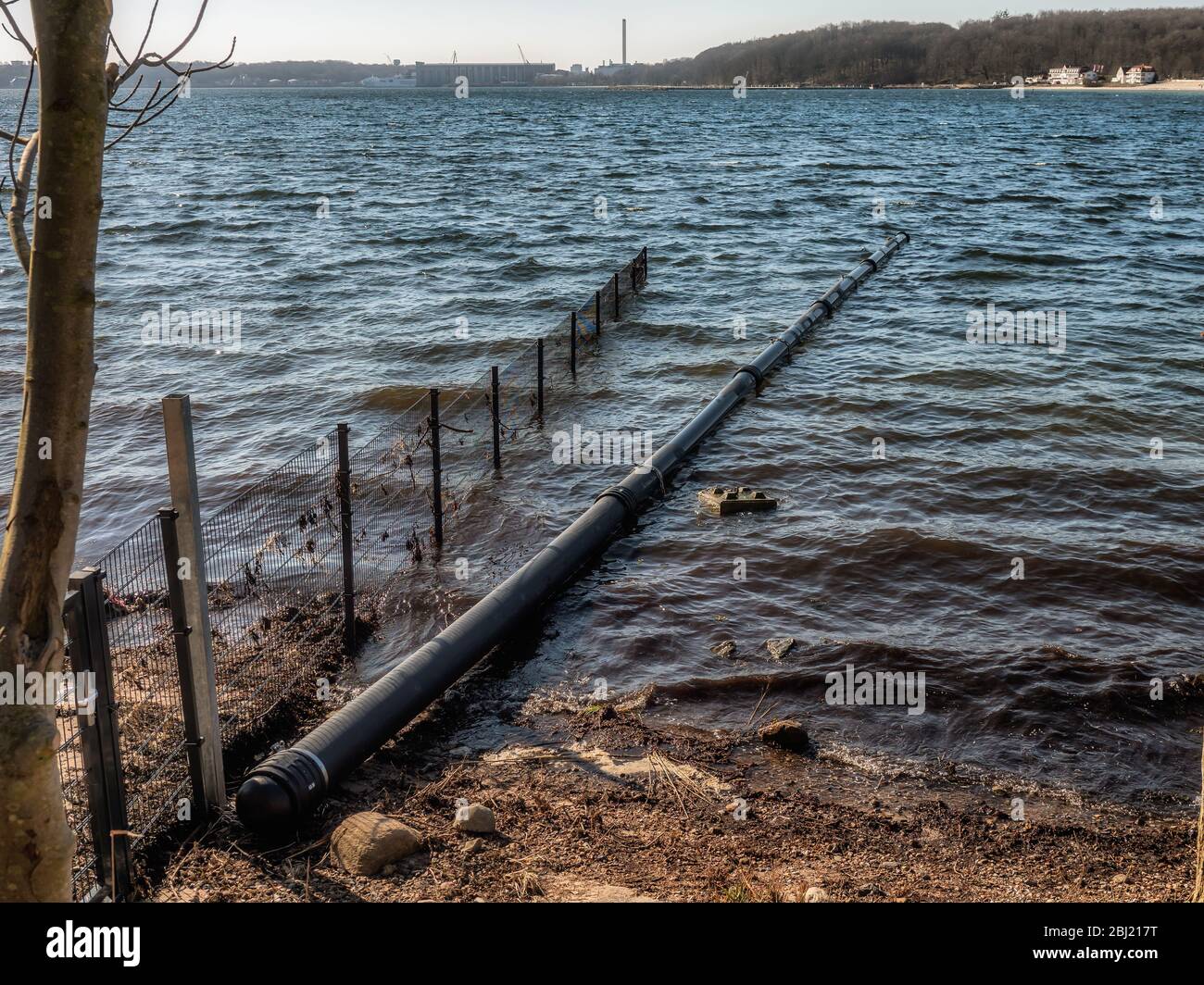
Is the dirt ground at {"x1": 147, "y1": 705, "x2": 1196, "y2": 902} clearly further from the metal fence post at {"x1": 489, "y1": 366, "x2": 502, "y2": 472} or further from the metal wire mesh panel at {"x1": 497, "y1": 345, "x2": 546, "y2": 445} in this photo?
the metal wire mesh panel at {"x1": 497, "y1": 345, "x2": 546, "y2": 445}

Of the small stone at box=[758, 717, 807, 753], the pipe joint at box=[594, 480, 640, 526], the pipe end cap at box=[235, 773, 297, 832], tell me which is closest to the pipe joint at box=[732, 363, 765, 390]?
the pipe joint at box=[594, 480, 640, 526]

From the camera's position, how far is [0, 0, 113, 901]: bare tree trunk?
3395 mm

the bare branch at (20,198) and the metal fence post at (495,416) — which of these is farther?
the metal fence post at (495,416)

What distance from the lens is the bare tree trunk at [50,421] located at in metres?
3.39

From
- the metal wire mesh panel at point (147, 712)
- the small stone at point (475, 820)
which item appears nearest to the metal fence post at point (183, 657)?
the metal wire mesh panel at point (147, 712)

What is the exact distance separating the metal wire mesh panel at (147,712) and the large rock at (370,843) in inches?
42.8

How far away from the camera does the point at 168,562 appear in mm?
6590

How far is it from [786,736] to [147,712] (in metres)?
4.63

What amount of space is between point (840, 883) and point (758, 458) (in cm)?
1030

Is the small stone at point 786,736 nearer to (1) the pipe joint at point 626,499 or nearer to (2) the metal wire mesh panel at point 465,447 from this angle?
(1) the pipe joint at point 626,499
